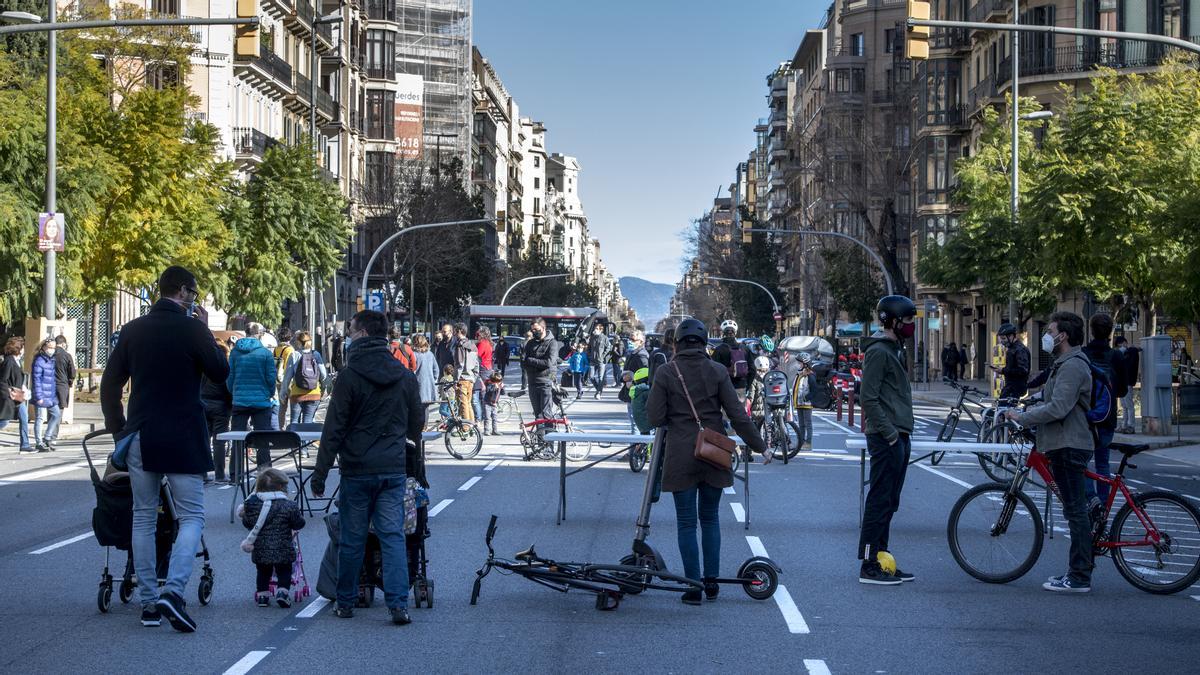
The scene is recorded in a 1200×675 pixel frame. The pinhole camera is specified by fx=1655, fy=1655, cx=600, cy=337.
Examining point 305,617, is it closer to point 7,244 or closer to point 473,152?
point 7,244

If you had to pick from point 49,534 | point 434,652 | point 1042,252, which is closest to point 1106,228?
point 1042,252

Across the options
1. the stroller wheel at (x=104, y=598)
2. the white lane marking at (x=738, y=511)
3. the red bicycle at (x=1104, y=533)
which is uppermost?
the red bicycle at (x=1104, y=533)

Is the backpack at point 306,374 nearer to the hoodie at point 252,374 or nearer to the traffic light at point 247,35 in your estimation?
the hoodie at point 252,374

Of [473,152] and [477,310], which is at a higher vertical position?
[473,152]

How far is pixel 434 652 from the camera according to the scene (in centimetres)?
834

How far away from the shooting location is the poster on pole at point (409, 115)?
92.1 meters

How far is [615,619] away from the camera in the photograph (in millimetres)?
9492

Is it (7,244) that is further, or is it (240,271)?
(240,271)

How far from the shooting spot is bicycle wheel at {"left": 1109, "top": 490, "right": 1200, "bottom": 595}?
1030cm

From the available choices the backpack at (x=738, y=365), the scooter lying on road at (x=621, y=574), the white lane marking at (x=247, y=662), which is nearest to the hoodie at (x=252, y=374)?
the backpack at (x=738, y=365)

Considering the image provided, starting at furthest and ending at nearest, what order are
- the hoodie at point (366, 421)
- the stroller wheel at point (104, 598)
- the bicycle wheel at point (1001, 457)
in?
the bicycle wheel at point (1001, 457) → the stroller wheel at point (104, 598) → the hoodie at point (366, 421)

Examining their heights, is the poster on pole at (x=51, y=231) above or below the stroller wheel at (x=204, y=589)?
above

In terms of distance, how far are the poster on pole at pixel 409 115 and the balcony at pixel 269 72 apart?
82.8ft

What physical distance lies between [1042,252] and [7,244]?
70.5 feet
